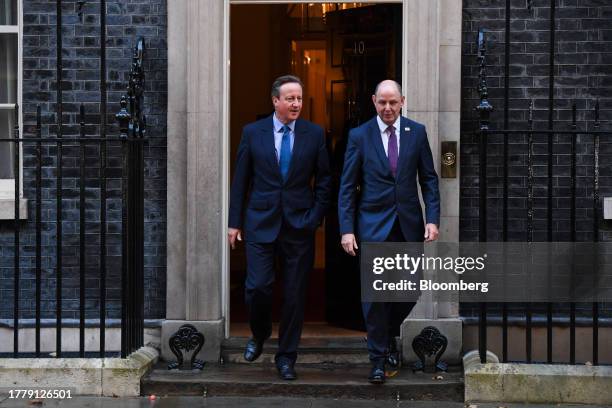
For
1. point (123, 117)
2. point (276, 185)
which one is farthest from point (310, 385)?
point (123, 117)

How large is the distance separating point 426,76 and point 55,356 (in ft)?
10.6

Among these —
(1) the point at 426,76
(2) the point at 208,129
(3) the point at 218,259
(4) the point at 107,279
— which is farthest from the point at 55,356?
(1) the point at 426,76

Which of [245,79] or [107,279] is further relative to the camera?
[245,79]

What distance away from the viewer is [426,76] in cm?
→ 756

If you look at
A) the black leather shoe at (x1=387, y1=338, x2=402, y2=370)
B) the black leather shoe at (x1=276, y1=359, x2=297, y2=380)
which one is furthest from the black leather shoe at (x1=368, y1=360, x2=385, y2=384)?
the black leather shoe at (x1=276, y1=359, x2=297, y2=380)

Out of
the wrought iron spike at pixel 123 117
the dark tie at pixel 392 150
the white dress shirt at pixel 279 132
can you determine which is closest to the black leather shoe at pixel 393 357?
the dark tie at pixel 392 150

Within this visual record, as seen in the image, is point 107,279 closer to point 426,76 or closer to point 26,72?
point 26,72

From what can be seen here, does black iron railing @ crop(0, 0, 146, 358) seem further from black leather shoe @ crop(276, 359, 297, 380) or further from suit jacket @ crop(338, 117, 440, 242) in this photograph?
suit jacket @ crop(338, 117, 440, 242)

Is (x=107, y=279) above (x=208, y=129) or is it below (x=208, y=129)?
below

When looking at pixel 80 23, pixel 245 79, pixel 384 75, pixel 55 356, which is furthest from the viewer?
pixel 245 79

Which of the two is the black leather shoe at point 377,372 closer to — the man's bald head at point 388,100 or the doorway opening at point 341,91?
the doorway opening at point 341,91

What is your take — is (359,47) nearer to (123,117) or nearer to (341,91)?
(341,91)

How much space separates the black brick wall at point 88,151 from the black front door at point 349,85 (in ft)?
5.19

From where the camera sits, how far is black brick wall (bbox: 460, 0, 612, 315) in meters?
7.74
